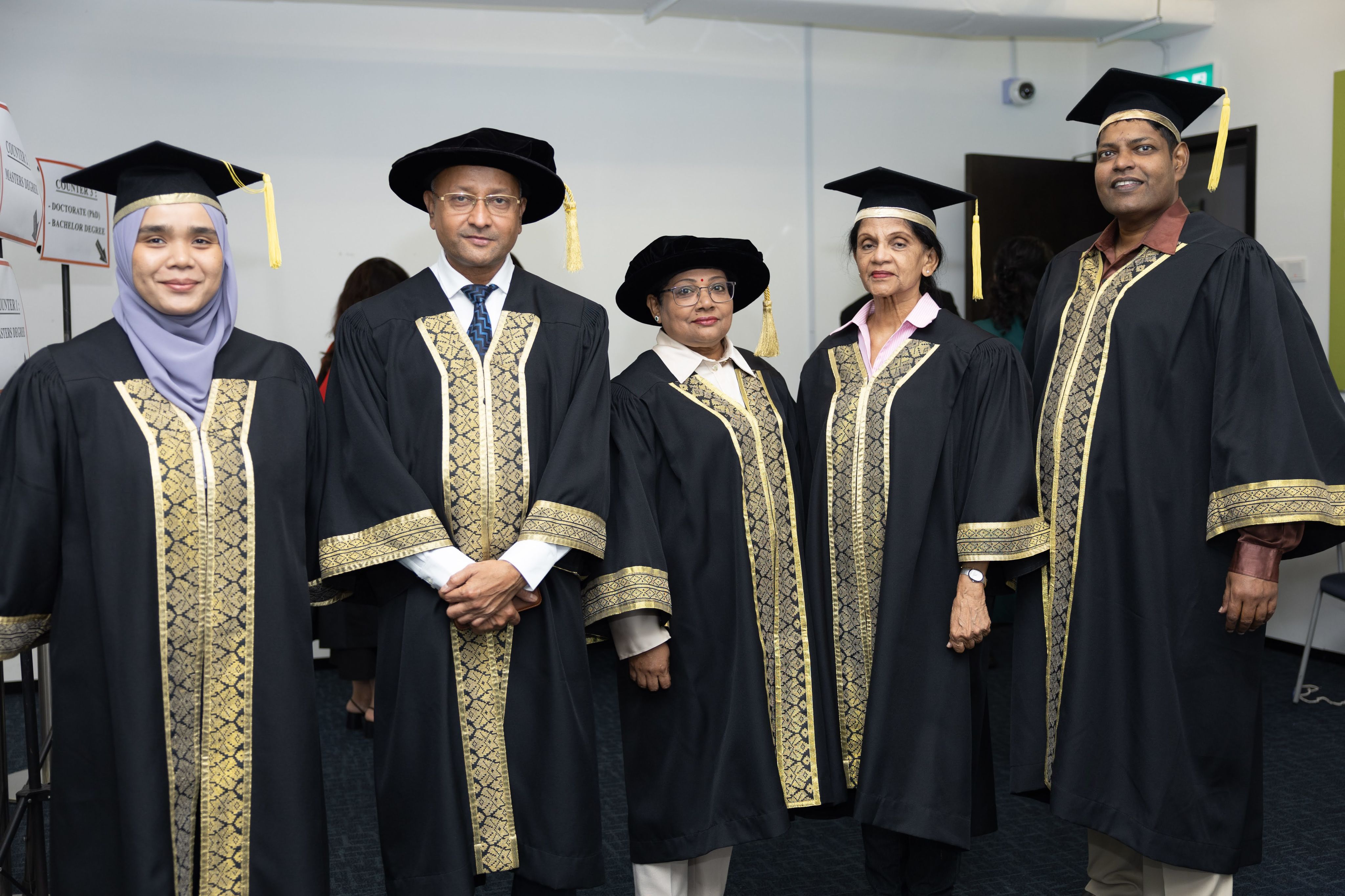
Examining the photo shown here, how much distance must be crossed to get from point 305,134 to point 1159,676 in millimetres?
4361

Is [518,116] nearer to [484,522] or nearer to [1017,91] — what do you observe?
[1017,91]

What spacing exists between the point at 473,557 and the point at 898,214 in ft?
4.43

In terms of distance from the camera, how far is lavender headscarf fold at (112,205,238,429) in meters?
2.10

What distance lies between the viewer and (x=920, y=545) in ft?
8.66

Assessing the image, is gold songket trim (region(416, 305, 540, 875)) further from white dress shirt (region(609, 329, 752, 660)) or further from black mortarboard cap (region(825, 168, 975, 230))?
black mortarboard cap (region(825, 168, 975, 230))

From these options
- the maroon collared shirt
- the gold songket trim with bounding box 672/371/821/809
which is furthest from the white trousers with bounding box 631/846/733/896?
the maroon collared shirt

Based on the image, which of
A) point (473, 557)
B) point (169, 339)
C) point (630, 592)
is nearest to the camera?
point (169, 339)

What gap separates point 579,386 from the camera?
2453 mm

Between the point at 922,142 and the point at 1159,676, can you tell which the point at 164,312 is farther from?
the point at 922,142

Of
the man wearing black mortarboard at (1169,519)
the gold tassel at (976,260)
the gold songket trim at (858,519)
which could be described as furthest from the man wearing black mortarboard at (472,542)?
the man wearing black mortarboard at (1169,519)

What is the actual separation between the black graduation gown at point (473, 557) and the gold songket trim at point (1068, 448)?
1113mm

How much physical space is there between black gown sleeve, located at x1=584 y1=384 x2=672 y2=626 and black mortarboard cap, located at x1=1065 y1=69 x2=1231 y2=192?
1380 mm

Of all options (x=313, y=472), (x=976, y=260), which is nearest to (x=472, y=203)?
(x=313, y=472)

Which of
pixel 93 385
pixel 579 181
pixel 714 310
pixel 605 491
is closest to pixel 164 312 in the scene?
pixel 93 385
